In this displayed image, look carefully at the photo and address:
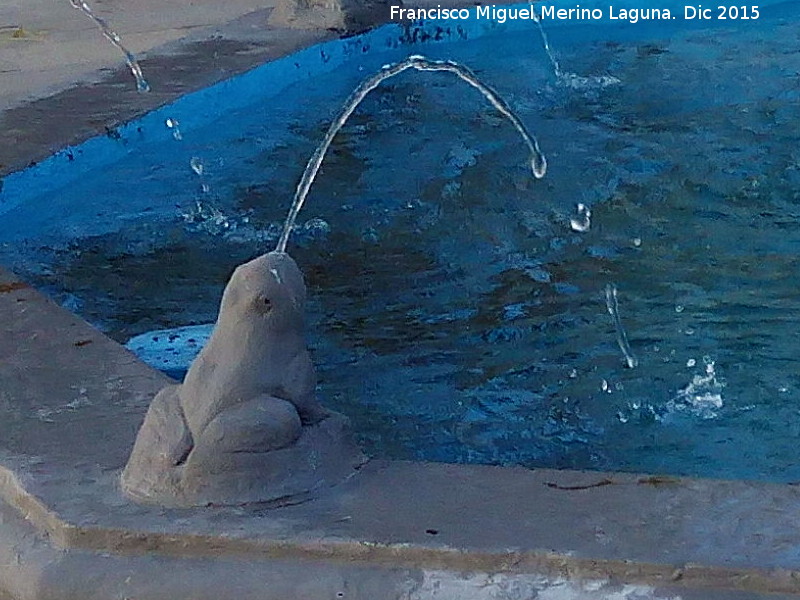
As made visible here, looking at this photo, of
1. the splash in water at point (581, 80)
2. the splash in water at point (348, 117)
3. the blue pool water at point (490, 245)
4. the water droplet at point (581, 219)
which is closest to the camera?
the blue pool water at point (490, 245)

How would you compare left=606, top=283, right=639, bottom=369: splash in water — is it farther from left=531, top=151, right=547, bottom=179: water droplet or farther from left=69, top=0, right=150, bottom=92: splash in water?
left=69, top=0, right=150, bottom=92: splash in water

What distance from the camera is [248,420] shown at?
7.20 feet

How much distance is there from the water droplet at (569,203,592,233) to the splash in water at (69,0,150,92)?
2111 mm

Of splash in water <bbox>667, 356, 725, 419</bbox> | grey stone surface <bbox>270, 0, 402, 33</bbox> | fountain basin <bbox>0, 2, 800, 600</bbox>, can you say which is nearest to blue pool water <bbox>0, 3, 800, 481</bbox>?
splash in water <bbox>667, 356, 725, 419</bbox>

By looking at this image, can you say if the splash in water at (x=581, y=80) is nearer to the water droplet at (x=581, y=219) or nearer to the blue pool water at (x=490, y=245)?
the blue pool water at (x=490, y=245)

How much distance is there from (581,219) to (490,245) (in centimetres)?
42

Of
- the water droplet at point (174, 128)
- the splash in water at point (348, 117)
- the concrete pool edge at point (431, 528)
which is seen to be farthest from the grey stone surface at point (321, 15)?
the concrete pool edge at point (431, 528)

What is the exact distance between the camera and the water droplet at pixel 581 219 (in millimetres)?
4566

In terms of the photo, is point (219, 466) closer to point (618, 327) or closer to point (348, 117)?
point (618, 327)

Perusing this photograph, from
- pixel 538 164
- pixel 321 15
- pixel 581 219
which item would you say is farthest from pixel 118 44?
pixel 581 219

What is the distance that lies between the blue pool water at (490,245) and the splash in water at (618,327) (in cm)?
3

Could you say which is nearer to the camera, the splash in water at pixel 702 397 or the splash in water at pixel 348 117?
the splash in water at pixel 702 397

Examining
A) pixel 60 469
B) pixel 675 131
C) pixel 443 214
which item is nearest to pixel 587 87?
pixel 675 131

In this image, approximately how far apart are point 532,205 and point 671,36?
3589mm
